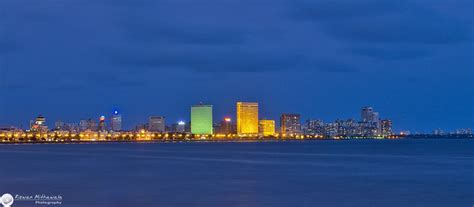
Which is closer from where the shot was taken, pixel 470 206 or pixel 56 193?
pixel 470 206

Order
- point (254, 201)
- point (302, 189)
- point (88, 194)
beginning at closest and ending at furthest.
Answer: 1. point (254, 201)
2. point (88, 194)
3. point (302, 189)

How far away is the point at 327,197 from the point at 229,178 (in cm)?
1406

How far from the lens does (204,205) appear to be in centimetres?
3375

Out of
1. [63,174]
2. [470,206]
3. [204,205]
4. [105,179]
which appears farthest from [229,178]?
[470,206]

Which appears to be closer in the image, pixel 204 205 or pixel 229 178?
pixel 204 205

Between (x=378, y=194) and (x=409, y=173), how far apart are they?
17850 mm

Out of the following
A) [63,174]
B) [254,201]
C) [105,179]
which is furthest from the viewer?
[63,174]

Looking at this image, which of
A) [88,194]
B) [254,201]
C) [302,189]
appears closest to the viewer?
[254,201]

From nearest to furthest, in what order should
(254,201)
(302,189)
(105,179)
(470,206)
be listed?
1. (470,206)
2. (254,201)
3. (302,189)
4. (105,179)

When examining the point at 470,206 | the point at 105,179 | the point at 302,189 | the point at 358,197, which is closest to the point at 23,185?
the point at 105,179

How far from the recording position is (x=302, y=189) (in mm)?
42062

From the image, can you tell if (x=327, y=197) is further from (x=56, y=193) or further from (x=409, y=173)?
(x=409, y=173)

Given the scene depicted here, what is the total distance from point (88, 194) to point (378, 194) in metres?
16.4

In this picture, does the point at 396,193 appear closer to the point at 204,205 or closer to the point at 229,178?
the point at 204,205
